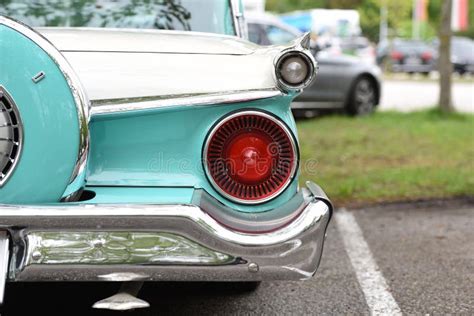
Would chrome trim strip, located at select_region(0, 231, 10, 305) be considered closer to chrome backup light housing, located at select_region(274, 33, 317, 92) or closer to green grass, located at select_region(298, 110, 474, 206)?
chrome backup light housing, located at select_region(274, 33, 317, 92)

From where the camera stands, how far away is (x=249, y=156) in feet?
10.7

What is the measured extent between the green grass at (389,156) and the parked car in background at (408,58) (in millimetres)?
20879

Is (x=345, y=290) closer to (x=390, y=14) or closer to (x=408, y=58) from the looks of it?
(x=408, y=58)

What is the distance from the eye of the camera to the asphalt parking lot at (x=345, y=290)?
3975 mm

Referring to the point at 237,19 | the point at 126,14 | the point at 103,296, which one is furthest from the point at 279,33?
the point at 103,296

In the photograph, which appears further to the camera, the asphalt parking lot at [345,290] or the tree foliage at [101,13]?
the tree foliage at [101,13]

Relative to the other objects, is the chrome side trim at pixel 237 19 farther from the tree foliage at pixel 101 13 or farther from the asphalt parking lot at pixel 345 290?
the asphalt parking lot at pixel 345 290

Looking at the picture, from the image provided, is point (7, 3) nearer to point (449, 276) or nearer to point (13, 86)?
point (13, 86)

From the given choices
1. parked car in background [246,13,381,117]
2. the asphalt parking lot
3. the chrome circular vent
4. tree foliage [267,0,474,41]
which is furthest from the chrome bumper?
tree foliage [267,0,474,41]

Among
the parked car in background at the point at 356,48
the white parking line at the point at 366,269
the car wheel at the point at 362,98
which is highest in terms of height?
the white parking line at the point at 366,269

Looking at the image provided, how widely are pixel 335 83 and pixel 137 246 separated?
9.65 metres

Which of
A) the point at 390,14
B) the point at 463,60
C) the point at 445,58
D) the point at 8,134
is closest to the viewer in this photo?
the point at 8,134

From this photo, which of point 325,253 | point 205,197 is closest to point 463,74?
point 325,253

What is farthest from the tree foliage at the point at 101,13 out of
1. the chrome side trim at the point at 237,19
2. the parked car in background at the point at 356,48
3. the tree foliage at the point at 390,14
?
the tree foliage at the point at 390,14
